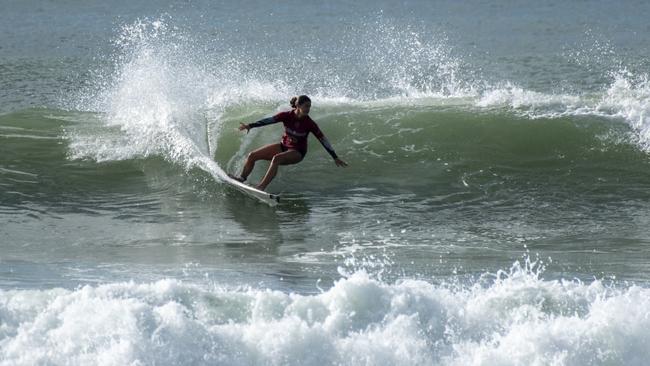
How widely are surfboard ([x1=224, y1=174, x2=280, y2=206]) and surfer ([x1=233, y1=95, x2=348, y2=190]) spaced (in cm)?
13

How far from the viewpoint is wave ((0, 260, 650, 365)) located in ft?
24.1

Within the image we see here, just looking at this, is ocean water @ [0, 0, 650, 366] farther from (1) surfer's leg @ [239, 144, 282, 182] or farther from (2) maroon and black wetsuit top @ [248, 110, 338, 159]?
(2) maroon and black wetsuit top @ [248, 110, 338, 159]

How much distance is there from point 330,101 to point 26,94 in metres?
6.69

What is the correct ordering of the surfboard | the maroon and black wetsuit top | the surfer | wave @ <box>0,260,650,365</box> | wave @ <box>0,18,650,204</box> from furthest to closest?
wave @ <box>0,18,650,204</box>, the maroon and black wetsuit top, the surfer, the surfboard, wave @ <box>0,260,650,365</box>

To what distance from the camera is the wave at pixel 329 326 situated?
7.33 m

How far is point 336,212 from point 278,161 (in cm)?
120

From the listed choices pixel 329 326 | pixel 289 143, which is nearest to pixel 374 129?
pixel 289 143

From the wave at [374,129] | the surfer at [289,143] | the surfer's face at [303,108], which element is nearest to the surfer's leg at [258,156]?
the surfer at [289,143]

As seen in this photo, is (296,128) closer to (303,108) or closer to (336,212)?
(303,108)

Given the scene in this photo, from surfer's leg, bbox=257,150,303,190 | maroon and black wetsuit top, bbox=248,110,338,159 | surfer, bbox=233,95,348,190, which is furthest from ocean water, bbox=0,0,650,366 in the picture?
maroon and black wetsuit top, bbox=248,110,338,159

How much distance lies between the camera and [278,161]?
43.3 ft

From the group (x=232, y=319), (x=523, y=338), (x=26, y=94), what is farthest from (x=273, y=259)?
(x=26, y=94)

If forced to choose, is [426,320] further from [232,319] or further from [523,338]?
[232,319]

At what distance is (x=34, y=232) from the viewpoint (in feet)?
37.3
